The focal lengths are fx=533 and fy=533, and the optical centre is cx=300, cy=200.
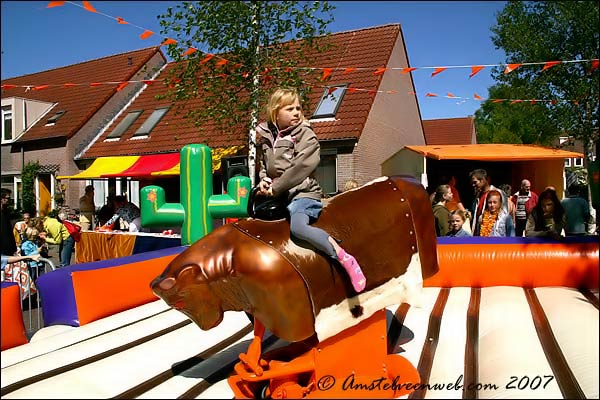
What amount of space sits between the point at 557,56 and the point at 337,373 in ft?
43.2

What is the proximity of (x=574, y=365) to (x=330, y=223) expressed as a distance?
1408mm

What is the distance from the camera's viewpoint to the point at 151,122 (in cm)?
1742

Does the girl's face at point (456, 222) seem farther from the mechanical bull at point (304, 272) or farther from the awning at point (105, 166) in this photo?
the awning at point (105, 166)

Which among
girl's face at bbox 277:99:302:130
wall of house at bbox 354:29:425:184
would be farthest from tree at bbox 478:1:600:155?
girl's face at bbox 277:99:302:130

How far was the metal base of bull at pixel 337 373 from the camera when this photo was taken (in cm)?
269

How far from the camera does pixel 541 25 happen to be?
13.7 metres

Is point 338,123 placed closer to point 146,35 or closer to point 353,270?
point 146,35

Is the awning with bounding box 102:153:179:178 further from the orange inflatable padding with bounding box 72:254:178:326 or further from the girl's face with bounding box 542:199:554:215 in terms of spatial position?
the girl's face with bounding box 542:199:554:215

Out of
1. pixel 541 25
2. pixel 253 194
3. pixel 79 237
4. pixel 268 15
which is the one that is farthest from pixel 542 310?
pixel 541 25

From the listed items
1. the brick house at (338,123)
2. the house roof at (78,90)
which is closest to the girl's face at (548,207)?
the brick house at (338,123)

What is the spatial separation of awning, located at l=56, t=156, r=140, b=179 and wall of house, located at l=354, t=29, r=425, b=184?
7.00 meters

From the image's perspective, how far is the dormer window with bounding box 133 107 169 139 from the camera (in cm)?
1711

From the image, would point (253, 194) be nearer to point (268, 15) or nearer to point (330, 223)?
point (330, 223)

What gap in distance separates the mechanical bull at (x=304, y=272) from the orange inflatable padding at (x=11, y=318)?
1.26 meters
